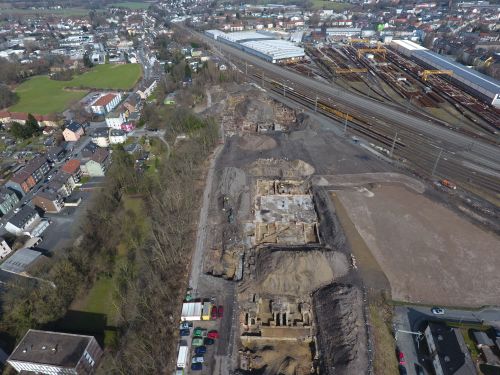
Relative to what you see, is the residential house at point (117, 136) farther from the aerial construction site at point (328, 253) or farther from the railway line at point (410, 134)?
the railway line at point (410, 134)

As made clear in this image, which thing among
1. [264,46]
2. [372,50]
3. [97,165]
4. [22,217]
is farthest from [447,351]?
[372,50]

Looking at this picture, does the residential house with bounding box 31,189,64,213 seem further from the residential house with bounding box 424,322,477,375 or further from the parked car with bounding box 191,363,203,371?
the residential house with bounding box 424,322,477,375

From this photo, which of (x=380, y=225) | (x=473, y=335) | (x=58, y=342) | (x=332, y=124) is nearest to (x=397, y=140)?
(x=332, y=124)

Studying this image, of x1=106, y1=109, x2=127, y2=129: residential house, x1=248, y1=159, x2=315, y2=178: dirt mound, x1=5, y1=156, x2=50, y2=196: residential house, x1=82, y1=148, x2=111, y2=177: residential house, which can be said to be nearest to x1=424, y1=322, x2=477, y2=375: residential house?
x1=248, y1=159, x2=315, y2=178: dirt mound

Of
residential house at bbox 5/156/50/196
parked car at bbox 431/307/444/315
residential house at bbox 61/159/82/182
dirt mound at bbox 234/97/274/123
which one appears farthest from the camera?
dirt mound at bbox 234/97/274/123

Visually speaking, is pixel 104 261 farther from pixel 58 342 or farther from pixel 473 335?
pixel 473 335

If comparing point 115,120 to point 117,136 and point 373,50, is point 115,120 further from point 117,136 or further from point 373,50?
point 373,50
